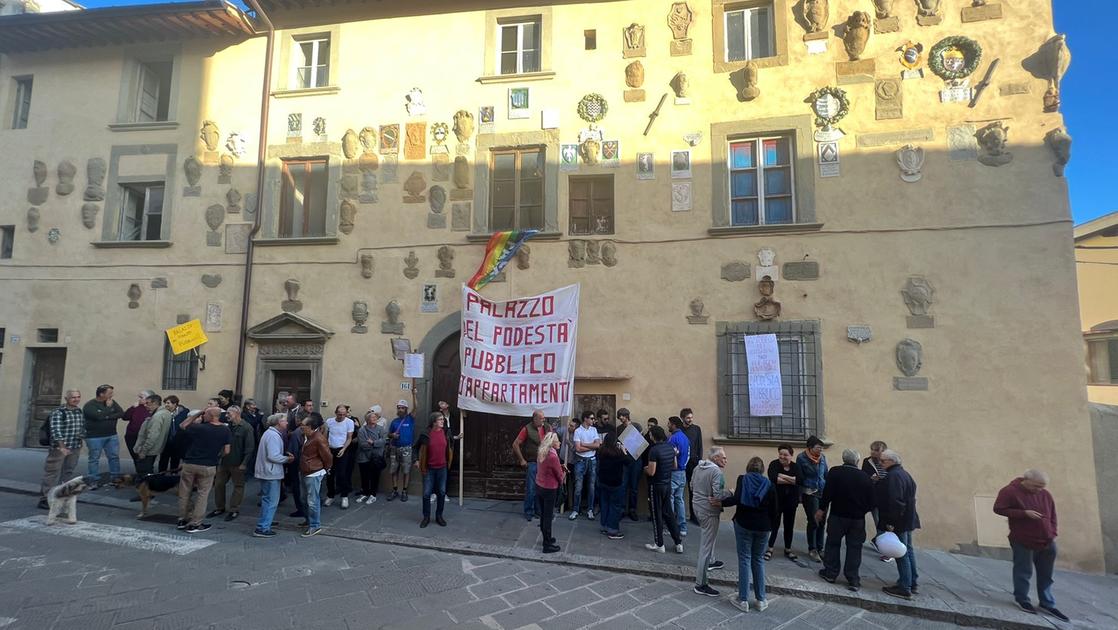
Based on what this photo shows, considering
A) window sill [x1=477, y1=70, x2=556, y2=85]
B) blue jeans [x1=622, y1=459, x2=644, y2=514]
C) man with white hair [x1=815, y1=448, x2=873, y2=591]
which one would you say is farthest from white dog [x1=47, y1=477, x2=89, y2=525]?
man with white hair [x1=815, y1=448, x2=873, y2=591]

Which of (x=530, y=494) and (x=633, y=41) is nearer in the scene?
(x=530, y=494)

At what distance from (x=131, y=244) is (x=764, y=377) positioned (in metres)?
12.4

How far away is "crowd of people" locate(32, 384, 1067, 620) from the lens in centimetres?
598

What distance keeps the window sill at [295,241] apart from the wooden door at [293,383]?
243cm

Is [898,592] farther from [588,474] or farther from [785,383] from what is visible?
[588,474]

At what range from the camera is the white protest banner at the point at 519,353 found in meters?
8.64

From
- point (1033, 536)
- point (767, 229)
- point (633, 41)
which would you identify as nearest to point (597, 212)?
point (767, 229)

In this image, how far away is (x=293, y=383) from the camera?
34.9 feet

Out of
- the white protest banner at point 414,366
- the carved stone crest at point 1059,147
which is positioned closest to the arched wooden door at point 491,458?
the white protest banner at point 414,366

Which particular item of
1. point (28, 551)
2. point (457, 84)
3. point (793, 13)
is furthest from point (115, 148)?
point (793, 13)

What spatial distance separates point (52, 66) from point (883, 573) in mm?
18159

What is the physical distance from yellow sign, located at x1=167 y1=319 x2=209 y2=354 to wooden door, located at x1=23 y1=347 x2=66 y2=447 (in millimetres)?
3109

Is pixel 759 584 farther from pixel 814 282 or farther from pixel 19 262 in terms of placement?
pixel 19 262

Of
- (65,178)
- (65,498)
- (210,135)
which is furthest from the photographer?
(65,178)
